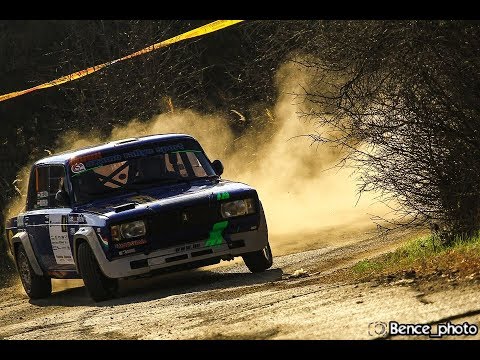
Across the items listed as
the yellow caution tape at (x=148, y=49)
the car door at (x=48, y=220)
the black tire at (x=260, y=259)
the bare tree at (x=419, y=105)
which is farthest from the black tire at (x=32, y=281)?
the yellow caution tape at (x=148, y=49)

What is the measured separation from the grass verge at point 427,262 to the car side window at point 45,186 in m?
3.96

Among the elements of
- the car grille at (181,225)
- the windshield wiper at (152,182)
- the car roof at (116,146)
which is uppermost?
the car roof at (116,146)

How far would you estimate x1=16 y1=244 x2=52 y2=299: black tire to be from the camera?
1544cm

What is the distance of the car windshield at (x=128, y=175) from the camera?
14219 mm

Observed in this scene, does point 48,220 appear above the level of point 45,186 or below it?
below

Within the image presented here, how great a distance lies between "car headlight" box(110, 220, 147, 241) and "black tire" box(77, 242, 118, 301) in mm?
446

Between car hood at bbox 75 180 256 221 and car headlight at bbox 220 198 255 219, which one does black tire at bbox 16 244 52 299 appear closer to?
car hood at bbox 75 180 256 221

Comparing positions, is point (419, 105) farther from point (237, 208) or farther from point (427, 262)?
point (237, 208)

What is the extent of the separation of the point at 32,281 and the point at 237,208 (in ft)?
11.1

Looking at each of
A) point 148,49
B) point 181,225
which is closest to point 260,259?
point 181,225

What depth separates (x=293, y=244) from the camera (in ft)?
57.4

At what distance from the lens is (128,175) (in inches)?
565

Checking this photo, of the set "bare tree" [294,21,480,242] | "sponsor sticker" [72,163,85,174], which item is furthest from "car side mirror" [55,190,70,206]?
"bare tree" [294,21,480,242]

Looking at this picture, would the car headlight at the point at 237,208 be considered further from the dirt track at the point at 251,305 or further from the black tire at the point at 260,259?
the dirt track at the point at 251,305
